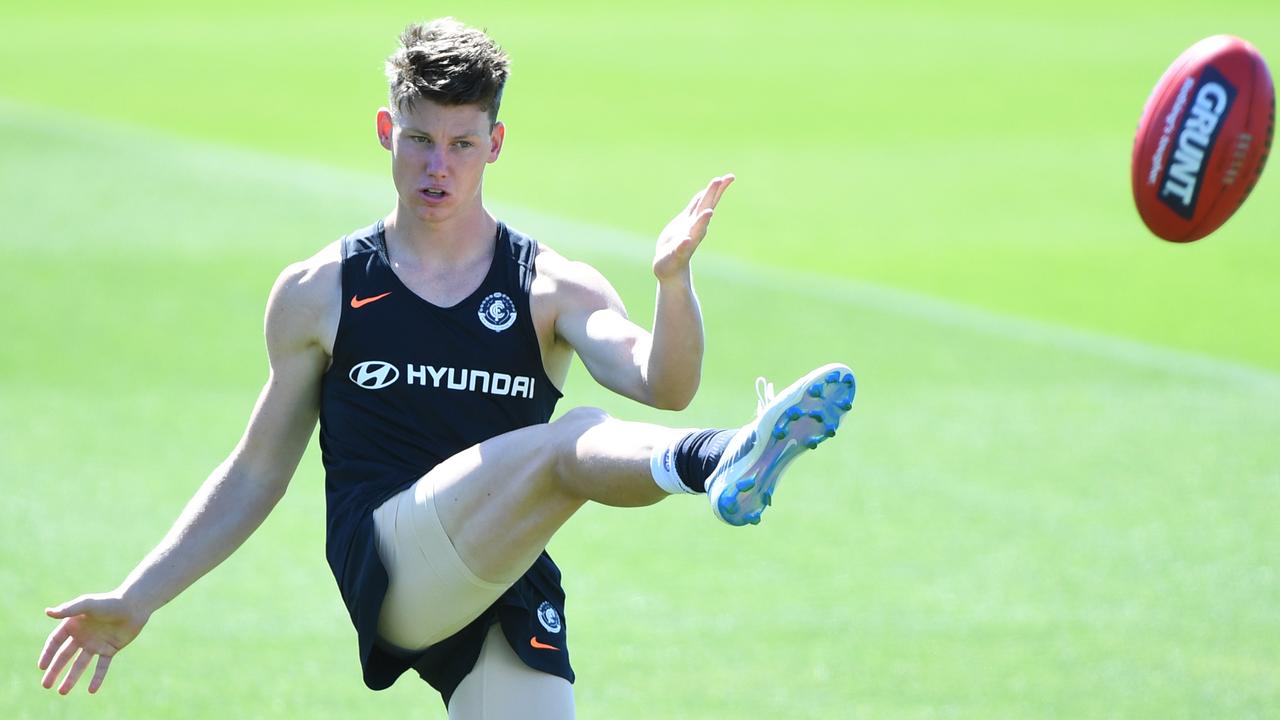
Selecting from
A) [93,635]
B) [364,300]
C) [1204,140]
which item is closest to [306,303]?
[364,300]

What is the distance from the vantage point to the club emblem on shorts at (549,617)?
184 inches

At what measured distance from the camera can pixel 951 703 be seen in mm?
6516

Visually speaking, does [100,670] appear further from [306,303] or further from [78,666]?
[306,303]

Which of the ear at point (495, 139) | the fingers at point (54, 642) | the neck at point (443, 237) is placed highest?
the ear at point (495, 139)

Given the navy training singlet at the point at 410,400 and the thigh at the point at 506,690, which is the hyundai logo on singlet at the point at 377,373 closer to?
the navy training singlet at the point at 410,400

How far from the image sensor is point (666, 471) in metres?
3.85

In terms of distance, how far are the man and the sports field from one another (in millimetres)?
1895

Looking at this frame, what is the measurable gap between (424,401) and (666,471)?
0.93 metres

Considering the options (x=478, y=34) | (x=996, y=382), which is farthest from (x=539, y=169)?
(x=478, y=34)

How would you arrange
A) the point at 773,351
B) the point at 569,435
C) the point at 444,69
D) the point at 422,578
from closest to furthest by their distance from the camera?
the point at 569,435
the point at 422,578
the point at 444,69
the point at 773,351

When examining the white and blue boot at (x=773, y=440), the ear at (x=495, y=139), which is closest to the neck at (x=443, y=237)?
the ear at (x=495, y=139)

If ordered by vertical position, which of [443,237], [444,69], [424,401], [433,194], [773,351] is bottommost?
[773,351]

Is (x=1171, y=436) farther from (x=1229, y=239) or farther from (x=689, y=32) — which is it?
(x=689, y=32)

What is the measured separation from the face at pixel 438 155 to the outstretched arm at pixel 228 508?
0.40 metres
